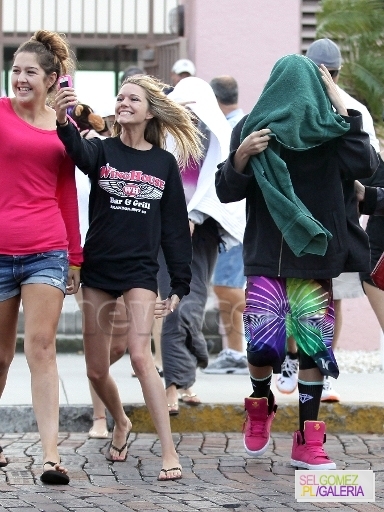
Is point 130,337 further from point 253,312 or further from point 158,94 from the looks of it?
point 158,94

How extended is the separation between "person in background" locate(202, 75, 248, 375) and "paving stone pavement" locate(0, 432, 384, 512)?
1668 mm

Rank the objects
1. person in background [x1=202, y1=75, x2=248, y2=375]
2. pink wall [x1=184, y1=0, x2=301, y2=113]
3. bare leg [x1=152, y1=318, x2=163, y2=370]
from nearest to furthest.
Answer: bare leg [x1=152, y1=318, x2=163, y2=370] → person in background [x1=202, y1=75, x2=248, y2=375] → pink wall [x1=184, y1=0, x2=301, y2=113]

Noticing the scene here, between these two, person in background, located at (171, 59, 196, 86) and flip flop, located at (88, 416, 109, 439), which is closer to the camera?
flip flop, located at (88, 416, 109, 439)

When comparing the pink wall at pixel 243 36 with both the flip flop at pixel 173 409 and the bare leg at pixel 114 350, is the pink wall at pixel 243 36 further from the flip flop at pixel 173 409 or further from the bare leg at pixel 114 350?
the bare leg at pixel 114 350

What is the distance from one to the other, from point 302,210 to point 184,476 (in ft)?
4.23

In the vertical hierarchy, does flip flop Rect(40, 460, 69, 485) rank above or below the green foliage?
below

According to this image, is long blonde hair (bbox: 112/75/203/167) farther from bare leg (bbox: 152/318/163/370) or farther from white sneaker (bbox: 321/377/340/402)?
bare leg (bbox: 152/318/163/370)

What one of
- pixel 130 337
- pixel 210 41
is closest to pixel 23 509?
pixel 130 337

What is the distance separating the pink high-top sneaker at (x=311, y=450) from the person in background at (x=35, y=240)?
1097 mm

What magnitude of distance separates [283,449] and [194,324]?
0.89 meters

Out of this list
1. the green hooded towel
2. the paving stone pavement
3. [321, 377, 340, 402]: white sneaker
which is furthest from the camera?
[321, 377, 340, 402]: white sneaker

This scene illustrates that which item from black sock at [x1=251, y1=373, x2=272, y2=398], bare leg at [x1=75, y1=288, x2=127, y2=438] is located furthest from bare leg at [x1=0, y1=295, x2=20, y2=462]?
black sock at [x1=251, y1=373, x2=272, y2=398]

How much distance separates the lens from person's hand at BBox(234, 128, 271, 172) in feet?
17.9

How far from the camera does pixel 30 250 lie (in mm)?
5277
